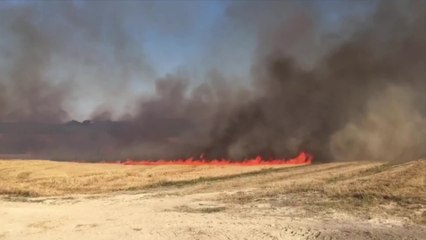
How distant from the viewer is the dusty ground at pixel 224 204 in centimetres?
1814

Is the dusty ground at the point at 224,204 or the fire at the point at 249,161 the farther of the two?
the fire at the point at 249,161

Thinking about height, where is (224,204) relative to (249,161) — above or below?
below

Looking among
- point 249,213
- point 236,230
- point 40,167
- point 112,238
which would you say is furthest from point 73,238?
point 40,167

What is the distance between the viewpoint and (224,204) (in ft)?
77.2

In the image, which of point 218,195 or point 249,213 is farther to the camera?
point 218,195

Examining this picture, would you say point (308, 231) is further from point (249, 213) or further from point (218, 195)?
point (218, 195)

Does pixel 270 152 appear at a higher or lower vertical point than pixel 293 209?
higher

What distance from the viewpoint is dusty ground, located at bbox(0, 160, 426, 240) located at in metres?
18.1

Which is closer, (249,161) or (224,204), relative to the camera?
(224,204)

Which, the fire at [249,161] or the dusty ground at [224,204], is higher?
the fire at [249,161]

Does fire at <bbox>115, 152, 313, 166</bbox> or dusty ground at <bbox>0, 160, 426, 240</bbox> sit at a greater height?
fire at <bbox>115, 152, 313, 166</bbox>

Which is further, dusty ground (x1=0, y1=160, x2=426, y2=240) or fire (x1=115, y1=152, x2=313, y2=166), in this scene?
fire (x1=115, y1=152, x2=313, y2=166)

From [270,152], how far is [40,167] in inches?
873

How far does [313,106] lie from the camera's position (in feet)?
173
